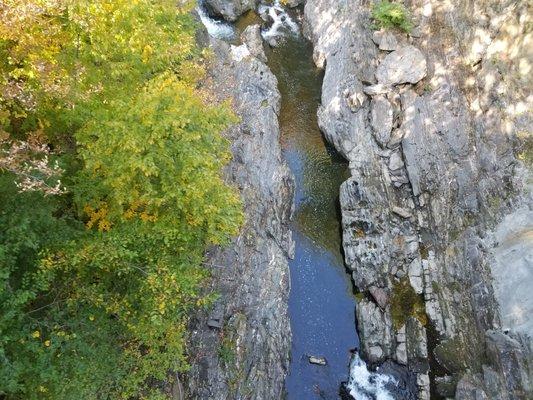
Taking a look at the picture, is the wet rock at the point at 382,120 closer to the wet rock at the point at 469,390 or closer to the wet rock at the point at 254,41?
the wet rock at the point at 254,41

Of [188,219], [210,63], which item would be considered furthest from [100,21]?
[210,63]

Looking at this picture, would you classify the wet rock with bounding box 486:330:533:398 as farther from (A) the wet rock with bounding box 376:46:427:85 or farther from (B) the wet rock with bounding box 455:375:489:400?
(A) the wet rock with bounding box 376:46:427:85

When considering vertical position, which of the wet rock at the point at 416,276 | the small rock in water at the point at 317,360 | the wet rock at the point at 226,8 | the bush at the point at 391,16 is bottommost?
the small rock in water at the point at 317,360

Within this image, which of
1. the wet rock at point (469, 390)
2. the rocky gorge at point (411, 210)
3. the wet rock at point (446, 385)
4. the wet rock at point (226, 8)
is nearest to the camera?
the wet rock at point (469, 390)

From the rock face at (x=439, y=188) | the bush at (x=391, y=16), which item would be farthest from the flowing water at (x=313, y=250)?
the bush at (x=391, y=16)

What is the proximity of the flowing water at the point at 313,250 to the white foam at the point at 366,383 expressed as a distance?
1.5 inches

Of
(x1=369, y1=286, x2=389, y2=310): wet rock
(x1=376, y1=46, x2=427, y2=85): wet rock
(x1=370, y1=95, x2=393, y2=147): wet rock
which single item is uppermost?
(x1=376, y1=46, x2=427, y2=85): wet rock

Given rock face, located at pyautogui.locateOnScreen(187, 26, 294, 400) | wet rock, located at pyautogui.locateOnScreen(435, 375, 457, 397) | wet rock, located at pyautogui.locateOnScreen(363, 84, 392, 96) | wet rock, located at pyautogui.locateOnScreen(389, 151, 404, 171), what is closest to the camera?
rock face, located at pyautogui.locateOnScreen(187, 26, 294, 400)

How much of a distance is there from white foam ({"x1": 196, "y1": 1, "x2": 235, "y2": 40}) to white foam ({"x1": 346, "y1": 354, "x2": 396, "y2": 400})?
2329 cm

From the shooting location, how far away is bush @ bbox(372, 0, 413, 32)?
90.3 feet

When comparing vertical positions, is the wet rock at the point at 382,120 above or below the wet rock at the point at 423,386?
above

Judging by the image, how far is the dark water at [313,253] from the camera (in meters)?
19.3

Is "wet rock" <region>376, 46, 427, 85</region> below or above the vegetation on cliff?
above

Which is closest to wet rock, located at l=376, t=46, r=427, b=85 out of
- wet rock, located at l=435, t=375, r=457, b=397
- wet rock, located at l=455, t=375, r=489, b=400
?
wet rock, located at l=435, t=375, r=457, b=397
